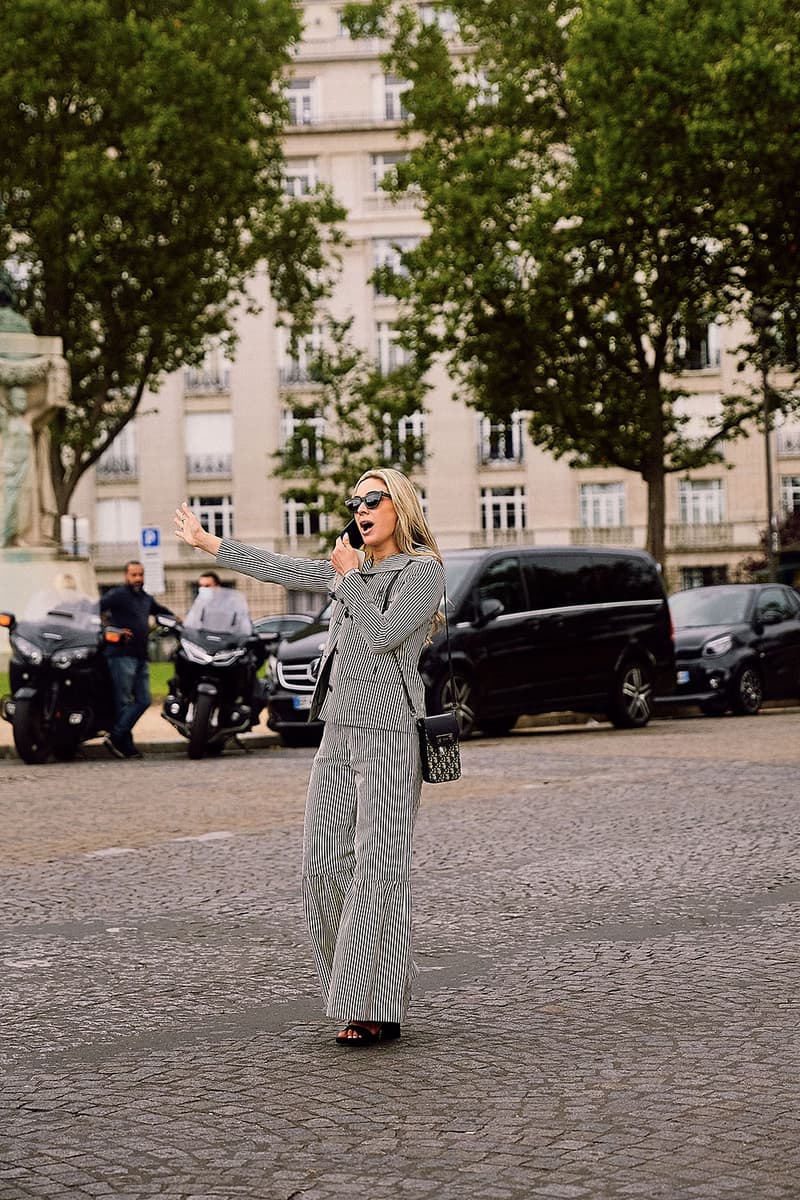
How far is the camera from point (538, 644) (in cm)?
2041

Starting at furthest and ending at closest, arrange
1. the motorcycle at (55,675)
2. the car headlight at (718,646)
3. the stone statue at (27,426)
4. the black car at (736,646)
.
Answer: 1. the stone statue at (27,426)
2. the car headlight at (718,646)
3. the black car at (736,646)
4. the motorcycle at (55,675)

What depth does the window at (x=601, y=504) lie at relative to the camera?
71.4m

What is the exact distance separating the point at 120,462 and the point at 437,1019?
2654 inches

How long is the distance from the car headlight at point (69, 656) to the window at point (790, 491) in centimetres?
5607

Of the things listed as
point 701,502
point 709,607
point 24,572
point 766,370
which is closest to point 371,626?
point 709,607

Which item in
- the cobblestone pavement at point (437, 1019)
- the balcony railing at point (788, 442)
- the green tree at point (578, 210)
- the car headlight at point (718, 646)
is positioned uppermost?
the green tree at point (578, 210)

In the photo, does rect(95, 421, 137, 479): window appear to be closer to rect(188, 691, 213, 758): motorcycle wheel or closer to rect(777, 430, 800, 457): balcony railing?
rect(777, 430, 800, 457): balcony railing

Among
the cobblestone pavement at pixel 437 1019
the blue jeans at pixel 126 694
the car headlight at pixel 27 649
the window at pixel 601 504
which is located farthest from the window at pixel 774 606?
the window at pixel 601 504

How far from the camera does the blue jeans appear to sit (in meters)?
18.4

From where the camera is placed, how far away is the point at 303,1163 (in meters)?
4.58

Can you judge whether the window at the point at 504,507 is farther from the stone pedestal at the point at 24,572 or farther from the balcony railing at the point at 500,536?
the stone pedestal at the point at 24,572

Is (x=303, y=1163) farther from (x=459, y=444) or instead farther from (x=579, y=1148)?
(x=459, y=444)

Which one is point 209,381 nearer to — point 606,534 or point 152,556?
point 606,534

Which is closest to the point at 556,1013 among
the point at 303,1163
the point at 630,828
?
the point at 303,1163
